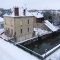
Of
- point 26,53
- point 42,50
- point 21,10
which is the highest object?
point 21,10

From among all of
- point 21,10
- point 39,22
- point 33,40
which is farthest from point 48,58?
point 39,22

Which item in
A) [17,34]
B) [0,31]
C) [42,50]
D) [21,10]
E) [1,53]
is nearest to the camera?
[1,53]

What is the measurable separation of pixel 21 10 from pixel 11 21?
14.2 feet

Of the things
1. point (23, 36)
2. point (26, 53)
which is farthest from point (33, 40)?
point (26, 53)

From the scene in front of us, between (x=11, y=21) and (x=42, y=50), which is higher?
(x=11, y=21)

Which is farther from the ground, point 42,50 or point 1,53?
point 1,53

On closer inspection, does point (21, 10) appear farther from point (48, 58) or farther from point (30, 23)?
point (48, 58)

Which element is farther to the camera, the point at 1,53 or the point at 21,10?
the point at 21,10

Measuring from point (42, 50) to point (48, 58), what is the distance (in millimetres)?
6650

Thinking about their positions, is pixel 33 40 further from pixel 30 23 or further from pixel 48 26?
pixel 48 26

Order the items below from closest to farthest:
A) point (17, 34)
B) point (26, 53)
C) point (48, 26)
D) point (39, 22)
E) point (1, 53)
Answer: point (1, 53)
point (26, 53)
point (17, 34)
point (48, 26)
point (39, 22)

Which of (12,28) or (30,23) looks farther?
(30,23)

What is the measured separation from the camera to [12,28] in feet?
104

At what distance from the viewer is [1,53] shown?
19656 mm
